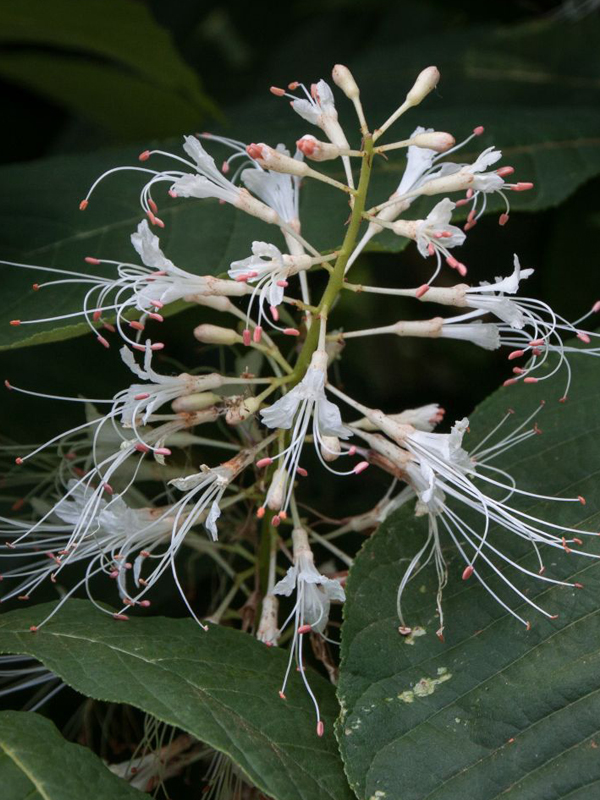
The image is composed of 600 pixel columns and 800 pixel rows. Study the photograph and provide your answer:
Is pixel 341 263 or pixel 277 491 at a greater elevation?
pixel 341 263

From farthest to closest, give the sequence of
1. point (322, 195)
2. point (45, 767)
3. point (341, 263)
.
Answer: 1. point (322, 195)
2. point (341, 263)
3. point (45, 767)

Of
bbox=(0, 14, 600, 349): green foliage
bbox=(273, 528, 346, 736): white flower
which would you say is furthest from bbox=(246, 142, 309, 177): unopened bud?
bbox=(273, 528, 346, 736): white flower

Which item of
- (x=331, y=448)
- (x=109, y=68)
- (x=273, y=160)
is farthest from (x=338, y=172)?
(x=109, y=68)

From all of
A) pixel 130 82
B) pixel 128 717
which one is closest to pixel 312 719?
pixel 128 717

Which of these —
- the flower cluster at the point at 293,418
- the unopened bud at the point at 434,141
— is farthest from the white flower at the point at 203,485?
the unopened bud at the point at 434,141

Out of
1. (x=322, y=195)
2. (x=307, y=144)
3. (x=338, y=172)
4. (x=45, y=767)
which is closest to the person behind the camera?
(x=45, y=767)

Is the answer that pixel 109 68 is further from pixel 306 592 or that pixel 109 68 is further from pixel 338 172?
pixel 306 592
